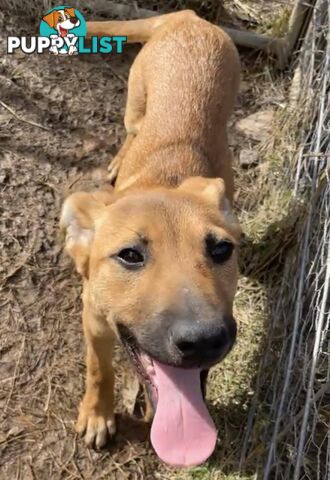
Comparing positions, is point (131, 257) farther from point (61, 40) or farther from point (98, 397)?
point (61, 40)

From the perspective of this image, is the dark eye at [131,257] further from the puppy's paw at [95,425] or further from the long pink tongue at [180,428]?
the puppy's paw at [95,425]

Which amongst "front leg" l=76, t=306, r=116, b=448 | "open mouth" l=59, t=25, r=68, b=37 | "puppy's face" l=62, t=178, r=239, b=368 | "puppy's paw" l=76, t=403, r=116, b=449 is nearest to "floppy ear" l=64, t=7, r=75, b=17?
"open mouth" l=59, t=25, r=68, b=37

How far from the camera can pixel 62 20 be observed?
245 inches

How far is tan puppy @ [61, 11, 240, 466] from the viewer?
308 centimetres

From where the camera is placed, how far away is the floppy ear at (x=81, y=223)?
3.76 meters

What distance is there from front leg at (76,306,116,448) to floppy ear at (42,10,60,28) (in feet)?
10.9

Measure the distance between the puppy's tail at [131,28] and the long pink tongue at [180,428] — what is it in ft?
9.87

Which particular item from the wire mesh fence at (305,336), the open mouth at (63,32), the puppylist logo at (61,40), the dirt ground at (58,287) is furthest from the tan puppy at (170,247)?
the open mouth at (63,32)

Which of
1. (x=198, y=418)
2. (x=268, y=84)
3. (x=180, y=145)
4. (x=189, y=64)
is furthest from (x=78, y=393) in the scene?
(x=268, y=84)

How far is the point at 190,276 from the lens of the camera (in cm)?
314

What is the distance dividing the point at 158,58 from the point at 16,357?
7.55 ft

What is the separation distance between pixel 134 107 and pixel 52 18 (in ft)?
5.16

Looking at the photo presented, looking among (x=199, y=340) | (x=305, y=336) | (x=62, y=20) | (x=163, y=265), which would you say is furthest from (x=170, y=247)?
(x=62, y=20)

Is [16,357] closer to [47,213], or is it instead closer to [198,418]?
[47,213]
